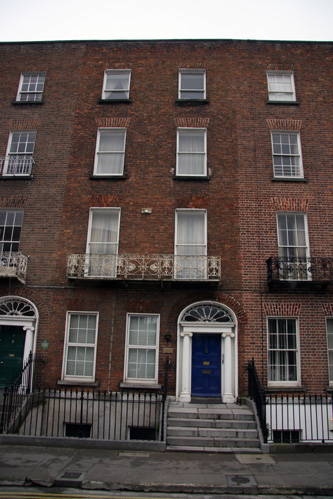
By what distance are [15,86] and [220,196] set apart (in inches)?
408

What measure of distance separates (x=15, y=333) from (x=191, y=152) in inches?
376

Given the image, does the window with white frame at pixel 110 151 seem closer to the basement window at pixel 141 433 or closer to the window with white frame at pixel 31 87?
the window with white frame at pixel 31 87

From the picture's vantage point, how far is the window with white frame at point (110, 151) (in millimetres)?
14336

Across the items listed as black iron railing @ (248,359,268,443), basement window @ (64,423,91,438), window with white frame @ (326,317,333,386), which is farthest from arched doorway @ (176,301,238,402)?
window with white frame @ (326,317,333,386)

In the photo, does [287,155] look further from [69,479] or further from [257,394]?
[69,479]

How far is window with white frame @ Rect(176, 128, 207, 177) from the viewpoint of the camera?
46.6ft

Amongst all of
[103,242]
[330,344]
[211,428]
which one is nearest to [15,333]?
[103,242]

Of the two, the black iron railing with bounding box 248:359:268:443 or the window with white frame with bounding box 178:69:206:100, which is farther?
the window with white frame with bounding box 178:69:206:100

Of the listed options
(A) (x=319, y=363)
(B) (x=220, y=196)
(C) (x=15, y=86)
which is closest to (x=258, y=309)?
(A) (x=319, y=363)

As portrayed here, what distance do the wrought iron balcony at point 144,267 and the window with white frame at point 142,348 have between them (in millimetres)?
1535

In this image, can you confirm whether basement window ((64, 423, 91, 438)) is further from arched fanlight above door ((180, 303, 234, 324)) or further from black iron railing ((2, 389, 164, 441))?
arched fanlight above door ((180, 303, 234, 324))

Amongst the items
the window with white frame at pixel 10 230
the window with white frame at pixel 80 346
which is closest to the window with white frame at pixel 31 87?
the window with white frame at pixel 10 230

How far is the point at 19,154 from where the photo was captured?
47.9 ft

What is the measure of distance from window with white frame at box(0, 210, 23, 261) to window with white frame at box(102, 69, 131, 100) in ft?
20.9
